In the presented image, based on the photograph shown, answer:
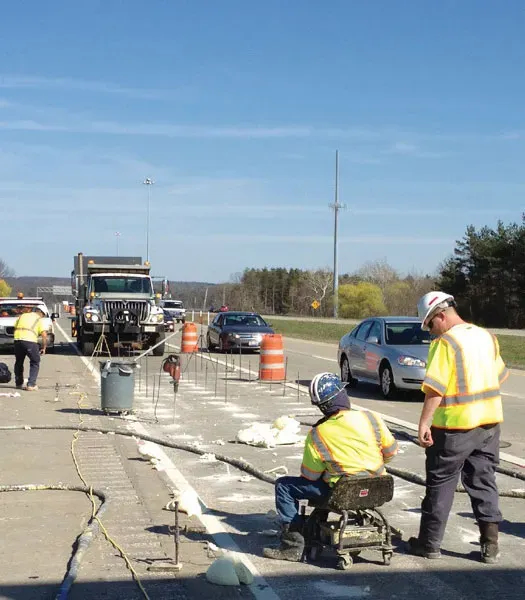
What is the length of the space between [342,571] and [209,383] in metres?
13.8

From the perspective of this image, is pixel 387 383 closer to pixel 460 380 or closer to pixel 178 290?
pixel 460 380

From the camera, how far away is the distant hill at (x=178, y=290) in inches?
1745

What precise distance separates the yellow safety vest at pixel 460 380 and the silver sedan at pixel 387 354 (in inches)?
389

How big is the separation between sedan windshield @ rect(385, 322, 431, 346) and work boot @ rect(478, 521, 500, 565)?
1115 centimetres

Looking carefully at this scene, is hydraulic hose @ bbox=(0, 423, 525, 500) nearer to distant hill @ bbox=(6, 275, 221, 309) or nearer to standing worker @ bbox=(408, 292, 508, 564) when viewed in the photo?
standing worker @ bbox=(408, 292, 508, 564)

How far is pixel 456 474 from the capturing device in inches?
249

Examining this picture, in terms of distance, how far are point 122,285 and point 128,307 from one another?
1.86 m

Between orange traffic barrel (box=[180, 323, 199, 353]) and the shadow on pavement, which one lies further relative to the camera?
orange traffic barrel (box=[180, 323, 199, 353])

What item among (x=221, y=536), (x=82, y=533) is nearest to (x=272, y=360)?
(x=221, y=536)

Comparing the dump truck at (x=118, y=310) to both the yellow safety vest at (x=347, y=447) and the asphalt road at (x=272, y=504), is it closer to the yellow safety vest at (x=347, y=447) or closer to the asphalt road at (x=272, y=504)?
the asphalt road at (x=272, y=504)

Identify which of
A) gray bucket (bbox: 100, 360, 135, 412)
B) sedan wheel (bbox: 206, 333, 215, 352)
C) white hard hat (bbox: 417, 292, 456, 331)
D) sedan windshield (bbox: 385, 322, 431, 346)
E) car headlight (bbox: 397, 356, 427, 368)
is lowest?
sedan wheel (bbox: 206, 333, 215, 352)

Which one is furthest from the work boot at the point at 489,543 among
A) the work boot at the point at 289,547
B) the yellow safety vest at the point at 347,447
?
the work boot at the point at 289,547

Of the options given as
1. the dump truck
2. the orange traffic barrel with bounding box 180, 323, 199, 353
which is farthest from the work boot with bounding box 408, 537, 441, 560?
the orange traffic barrel with bounding box 180, 323, 199, 353

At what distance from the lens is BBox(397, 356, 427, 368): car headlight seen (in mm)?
16516
